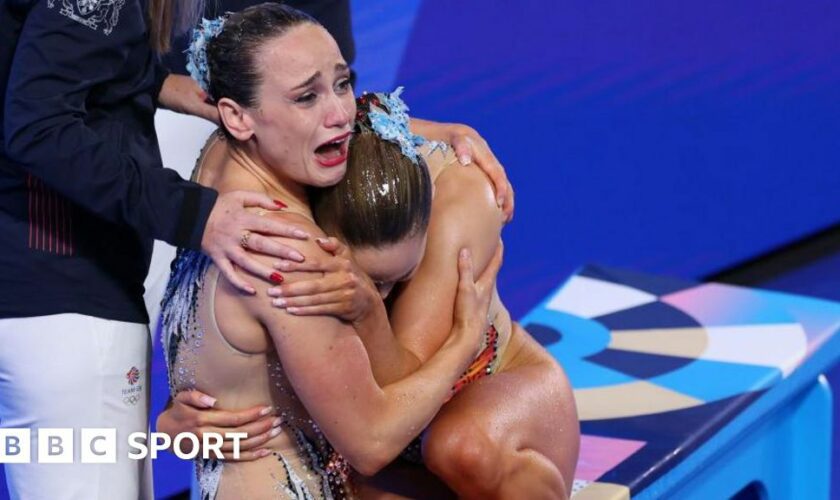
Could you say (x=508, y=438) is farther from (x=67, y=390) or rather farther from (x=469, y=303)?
(x=67, y=390)

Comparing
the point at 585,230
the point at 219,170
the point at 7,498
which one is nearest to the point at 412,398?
the point at 219,170

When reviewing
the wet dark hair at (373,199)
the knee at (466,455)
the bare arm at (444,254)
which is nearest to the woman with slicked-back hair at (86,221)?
the wet dark hair at (373,199)

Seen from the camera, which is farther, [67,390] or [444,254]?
[444,254]

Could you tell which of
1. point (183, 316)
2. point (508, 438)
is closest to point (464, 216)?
point (508, 438)

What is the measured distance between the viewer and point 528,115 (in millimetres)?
3992

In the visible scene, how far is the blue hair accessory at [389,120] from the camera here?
1.86 m

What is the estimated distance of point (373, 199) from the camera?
1802 millimetres

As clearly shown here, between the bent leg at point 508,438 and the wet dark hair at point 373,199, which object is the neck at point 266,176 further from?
the bent leg at point 508,438

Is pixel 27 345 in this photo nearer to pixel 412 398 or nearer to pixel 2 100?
pixel 2 100

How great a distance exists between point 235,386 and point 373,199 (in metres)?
0.32

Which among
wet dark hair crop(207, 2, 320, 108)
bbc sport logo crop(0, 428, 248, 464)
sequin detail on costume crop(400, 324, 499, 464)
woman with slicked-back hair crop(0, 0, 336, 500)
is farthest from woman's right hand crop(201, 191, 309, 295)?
sequin detail on costume crop(400, 324, 499, 464)

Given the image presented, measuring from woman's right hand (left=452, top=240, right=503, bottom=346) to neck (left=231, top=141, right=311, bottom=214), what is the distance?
0.93ft

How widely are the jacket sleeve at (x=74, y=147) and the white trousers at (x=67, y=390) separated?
218mm

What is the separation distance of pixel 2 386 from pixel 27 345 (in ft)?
0.29
